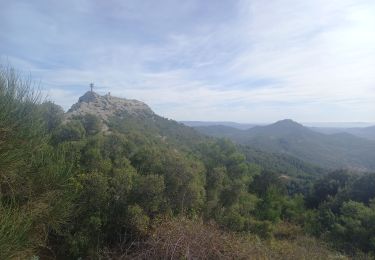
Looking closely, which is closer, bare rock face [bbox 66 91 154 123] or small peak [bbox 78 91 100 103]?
bare rock face [bbox 66 91 154 123]

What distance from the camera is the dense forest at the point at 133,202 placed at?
5727 millimetres

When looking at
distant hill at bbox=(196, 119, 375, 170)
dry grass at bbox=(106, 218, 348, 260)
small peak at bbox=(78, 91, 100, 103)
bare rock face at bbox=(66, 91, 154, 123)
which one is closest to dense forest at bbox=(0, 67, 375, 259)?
dry grass at bbox=(106, 218, 348, 260)

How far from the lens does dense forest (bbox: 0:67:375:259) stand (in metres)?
5.73

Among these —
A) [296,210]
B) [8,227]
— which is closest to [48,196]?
[8,227]

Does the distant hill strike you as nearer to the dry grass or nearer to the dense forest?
the dense forest

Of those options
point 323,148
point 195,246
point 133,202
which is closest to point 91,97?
point 133,202

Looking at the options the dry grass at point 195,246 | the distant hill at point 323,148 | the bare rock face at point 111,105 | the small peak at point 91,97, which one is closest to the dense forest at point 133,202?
the dry grass at point 195,246

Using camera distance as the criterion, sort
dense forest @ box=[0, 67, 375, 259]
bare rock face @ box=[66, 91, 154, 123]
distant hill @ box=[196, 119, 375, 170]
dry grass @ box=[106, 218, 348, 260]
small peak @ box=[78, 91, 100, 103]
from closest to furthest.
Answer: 1. dry grass @ box=[106, 218, 348, 260]
2. dense forest @ box=[0, 67, 375, 259]
3. bare rock face @ box=[66, 91, 154, 123]
4. small peak @ box=[78, 91, 100, 103]
5. distant hill @ box=[196, 119, 375, 170]

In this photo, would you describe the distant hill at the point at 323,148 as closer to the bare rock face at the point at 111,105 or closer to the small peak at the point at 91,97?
the bare rock face at the point at 111,105

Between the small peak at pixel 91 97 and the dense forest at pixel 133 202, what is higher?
the small peak at pixel 91 97

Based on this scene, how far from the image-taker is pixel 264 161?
63.9 metres

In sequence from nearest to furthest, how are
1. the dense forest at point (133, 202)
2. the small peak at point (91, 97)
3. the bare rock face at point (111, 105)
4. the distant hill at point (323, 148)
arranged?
the dense forest at point (133, 202) < the bare rock face at point (111, 105) < the small peak at point (91, 97) < the distant hill at point (323, 148)

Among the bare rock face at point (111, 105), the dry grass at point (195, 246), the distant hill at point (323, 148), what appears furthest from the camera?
the distant hill at point (323, 148)

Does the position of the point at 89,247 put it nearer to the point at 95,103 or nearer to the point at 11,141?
the point at 11,141
